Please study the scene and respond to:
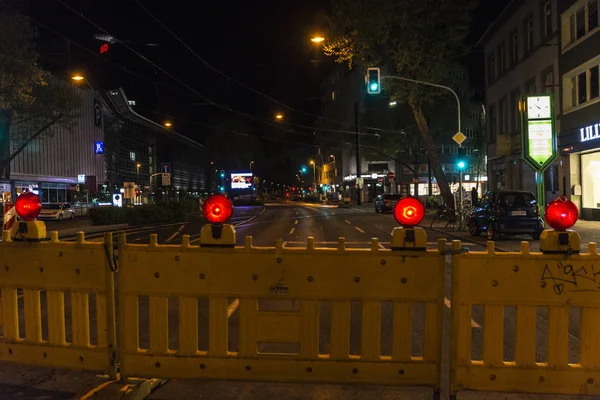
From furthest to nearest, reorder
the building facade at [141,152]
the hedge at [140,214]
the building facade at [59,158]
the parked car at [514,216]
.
→ the building facade at [141,152]
the building facade at [59,158]
the hedge at [140,214]
the parked car at [514,216]

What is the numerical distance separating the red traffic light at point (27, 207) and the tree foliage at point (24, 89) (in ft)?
79.5

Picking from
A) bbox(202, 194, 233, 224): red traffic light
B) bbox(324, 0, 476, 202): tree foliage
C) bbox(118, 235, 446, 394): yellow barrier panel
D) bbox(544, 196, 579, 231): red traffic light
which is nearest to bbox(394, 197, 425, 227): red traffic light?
bbox(118, 235, 446, 394): yellow barrier panel

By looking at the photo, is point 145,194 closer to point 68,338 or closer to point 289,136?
point 289,136

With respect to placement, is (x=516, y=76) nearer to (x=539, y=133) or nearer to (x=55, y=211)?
(x=539, y=133)

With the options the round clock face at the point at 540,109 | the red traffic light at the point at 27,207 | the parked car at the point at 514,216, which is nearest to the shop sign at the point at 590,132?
the round clock face at the point at 540,109

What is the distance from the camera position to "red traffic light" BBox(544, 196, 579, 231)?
3.90 metres

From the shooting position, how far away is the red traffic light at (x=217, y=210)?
411 centimetres

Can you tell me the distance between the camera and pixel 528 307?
3912 mm

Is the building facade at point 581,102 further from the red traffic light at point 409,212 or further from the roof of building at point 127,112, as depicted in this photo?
the roof of building at point 127,112

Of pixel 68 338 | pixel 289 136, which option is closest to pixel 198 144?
pixel 289 136

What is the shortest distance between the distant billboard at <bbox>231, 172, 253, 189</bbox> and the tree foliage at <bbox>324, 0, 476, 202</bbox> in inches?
1942

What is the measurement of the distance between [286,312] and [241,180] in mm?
71106

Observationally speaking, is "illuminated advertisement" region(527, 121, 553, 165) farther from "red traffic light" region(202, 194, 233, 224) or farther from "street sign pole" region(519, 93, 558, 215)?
"red traffic light" region(202, 194, 233, 224)

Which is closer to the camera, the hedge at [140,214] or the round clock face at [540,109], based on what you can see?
the round clock face at [540,109]
